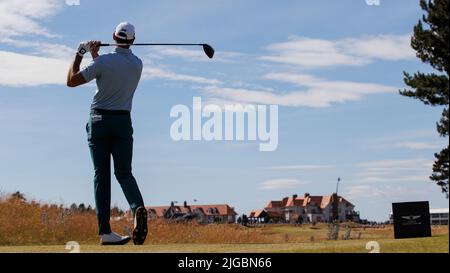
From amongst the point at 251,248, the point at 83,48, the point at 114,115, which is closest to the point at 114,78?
the point at 114,115

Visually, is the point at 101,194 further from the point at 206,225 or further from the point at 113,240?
the point at 206,225

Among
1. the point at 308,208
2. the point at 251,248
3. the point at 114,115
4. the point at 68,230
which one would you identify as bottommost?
the point at 251,248

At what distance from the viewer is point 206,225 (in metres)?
23.8

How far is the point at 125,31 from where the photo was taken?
1139cm

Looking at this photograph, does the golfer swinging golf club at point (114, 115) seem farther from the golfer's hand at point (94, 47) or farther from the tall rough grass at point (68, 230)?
the tall rough grass at point (68, 230)

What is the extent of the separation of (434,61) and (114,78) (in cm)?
2662

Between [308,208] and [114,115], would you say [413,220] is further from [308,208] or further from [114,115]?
[308,208]

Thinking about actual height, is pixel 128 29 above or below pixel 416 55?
below

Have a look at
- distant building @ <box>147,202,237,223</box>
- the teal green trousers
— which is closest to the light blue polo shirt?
the teal green trousers

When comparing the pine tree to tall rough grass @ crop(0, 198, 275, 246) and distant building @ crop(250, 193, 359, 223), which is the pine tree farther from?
distant building @ crop(250, 193, 359, 223)

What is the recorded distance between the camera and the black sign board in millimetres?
21969
